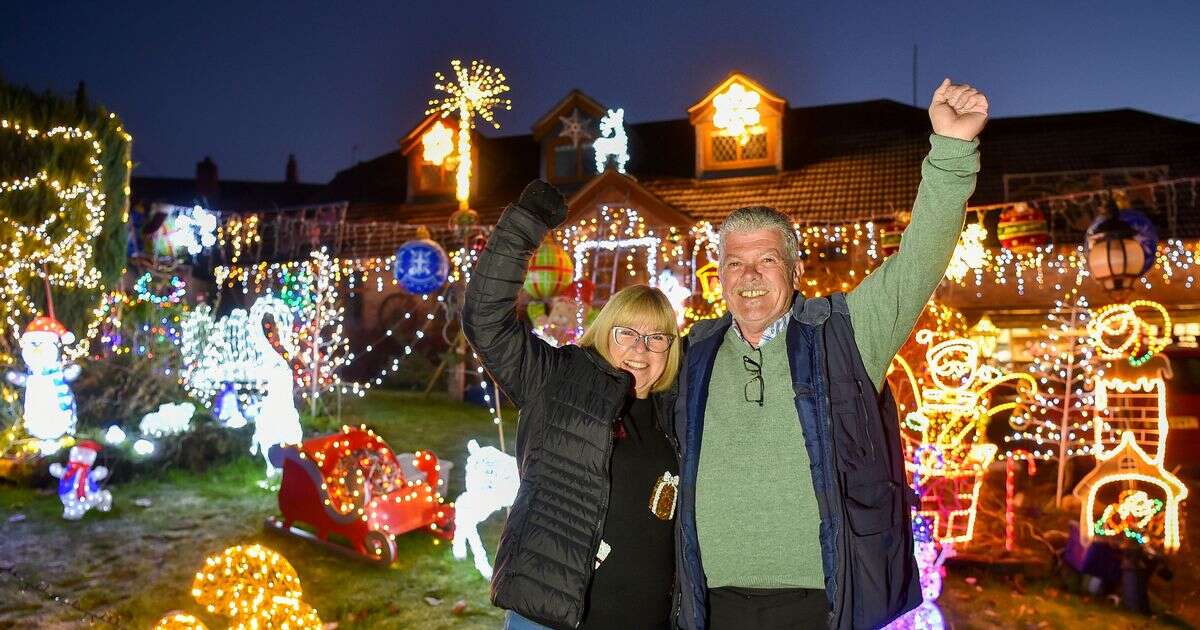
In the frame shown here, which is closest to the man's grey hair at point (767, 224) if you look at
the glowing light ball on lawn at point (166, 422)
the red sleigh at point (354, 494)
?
the red sleigh at point (354, 494)

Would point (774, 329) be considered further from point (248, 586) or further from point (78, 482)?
point (78, 482)

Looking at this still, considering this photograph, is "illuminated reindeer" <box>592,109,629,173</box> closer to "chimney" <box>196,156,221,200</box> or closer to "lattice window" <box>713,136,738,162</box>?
"lattice window" <box>713,136,738,162</box>

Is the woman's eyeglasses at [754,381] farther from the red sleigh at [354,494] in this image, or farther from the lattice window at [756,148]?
the lattice window at [756,148]

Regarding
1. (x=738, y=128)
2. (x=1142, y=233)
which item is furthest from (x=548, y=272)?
(x=738, y=128)

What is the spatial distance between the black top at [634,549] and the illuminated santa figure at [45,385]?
31.4 feet

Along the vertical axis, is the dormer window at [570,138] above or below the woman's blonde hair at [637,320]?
above

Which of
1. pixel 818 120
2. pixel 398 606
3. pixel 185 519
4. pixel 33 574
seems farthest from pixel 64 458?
pixel 818 120

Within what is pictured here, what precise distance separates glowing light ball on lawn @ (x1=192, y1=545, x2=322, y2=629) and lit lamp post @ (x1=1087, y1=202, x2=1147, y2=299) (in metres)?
7.31

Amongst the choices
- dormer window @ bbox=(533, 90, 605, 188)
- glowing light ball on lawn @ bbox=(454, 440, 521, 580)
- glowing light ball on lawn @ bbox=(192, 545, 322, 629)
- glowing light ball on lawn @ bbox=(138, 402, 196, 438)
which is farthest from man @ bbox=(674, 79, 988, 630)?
dormer window @ bbox=(533, 90, 605, 188)

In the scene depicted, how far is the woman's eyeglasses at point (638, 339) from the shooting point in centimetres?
253

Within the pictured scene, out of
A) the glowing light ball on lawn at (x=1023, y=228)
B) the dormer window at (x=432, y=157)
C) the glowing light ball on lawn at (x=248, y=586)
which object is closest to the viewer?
the glowing light ball on lawn at (x=248, y=586)

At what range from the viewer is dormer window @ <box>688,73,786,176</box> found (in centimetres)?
1526

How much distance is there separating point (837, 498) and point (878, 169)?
1427 centimetres

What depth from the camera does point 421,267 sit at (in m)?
8.45
